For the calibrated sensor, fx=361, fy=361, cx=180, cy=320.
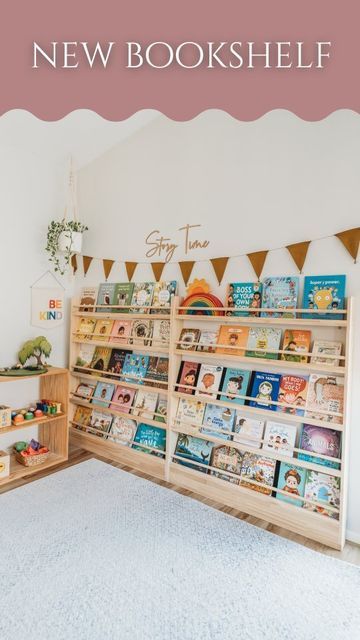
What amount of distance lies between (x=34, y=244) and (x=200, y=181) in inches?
61.4

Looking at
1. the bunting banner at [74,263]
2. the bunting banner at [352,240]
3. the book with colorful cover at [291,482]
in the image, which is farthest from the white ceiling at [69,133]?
the book with colorful cover at [291,482]

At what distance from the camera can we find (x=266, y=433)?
234 centimetres

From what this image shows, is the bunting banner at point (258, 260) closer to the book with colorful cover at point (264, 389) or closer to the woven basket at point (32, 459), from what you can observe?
the book with colorful cover at point (264, 389)

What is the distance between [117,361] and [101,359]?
0.21 meters

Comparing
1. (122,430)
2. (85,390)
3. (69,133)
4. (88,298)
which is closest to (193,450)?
(122,430)

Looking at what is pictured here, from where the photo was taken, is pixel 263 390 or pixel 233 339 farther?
pixel 233 339

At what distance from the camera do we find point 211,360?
2.65 metres

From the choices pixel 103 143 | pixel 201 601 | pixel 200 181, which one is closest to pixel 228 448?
pixel 201 601

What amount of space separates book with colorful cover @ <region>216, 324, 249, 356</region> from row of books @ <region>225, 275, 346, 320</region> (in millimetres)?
104

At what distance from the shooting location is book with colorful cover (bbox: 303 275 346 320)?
209 cm

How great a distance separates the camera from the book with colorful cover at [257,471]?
2301mm

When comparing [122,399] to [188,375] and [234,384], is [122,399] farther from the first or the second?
[234,384]

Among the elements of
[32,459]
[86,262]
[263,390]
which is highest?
[86,262]

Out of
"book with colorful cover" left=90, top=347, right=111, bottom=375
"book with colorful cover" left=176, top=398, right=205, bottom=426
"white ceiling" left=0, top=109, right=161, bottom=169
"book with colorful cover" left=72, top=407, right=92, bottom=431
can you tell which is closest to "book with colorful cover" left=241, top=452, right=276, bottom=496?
"book with colorful cover" left=176, top=398, right=205, bottom=426
